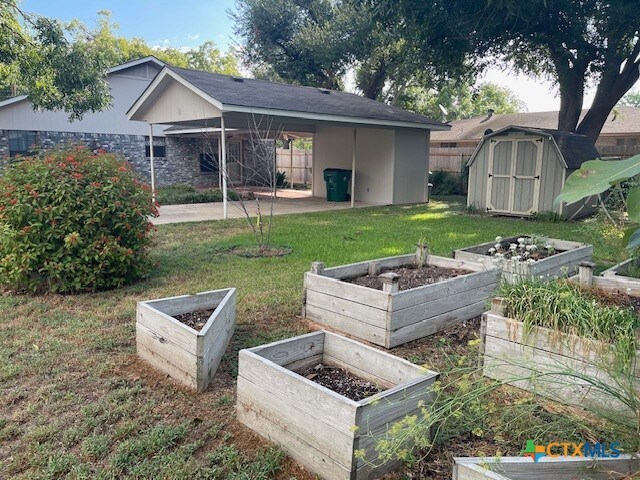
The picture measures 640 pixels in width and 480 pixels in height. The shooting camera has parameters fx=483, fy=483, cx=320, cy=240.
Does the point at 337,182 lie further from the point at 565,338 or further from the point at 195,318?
the point at 565,338

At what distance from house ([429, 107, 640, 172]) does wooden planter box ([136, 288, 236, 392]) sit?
578 inches

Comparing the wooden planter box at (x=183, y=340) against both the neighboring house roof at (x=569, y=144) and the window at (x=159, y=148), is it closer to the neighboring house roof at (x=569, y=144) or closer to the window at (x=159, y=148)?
the neighboring house roof at (x=569, y=144)

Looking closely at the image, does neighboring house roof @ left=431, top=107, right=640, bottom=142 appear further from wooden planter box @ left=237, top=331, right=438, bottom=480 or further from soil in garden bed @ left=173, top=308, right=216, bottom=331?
wooden planter box @ left=237, top=331, right=438, bottom=480

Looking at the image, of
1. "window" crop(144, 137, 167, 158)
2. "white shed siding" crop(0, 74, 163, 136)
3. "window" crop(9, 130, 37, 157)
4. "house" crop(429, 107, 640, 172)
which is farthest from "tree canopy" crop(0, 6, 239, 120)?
"house" crop(429, 107, 640, 172)

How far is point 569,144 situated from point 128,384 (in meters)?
11.0

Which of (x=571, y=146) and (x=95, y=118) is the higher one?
(x=95, y=118)

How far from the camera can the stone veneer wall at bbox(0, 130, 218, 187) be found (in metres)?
18.0

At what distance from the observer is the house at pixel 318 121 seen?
35.8ft

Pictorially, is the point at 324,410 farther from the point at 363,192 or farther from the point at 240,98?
the point at 363,192

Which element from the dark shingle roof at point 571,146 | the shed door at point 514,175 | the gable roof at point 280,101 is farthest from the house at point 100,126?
the dark shingle roof at point 571,146

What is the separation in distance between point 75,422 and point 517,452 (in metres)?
2.28

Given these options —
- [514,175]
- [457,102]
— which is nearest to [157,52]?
[457,102]

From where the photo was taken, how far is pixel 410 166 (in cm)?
1466

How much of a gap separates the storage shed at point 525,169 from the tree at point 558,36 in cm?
180
